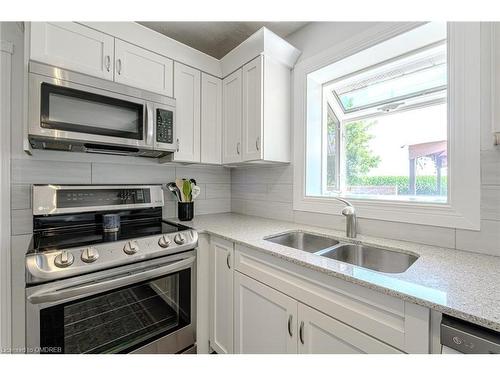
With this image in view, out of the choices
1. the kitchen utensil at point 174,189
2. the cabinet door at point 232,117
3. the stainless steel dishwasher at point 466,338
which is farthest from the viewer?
the kitchen utensil at point 174,189

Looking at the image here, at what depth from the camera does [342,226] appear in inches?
60.1

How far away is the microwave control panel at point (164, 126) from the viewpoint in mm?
1567

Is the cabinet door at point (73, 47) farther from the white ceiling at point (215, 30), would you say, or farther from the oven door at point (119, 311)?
the oven door at point (119, 311)

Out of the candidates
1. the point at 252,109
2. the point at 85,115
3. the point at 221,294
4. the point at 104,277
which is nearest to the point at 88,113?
the point at 85,115

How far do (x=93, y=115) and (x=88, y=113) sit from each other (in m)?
0.03

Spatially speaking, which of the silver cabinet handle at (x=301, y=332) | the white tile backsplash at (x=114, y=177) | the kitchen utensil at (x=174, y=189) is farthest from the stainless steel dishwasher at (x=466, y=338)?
the white tile backsplash at (x=114, y=177)

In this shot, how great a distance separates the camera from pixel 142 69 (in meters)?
1.54

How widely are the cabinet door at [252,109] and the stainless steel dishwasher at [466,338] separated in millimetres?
1298

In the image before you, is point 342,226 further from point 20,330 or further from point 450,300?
point 20,330

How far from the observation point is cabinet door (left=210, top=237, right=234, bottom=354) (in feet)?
4.51

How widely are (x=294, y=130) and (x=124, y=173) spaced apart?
1.41 metres

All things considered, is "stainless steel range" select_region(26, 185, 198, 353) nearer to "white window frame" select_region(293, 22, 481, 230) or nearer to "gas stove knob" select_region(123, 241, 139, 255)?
"gas stove knob" select_region(123, 241, 139, 255)

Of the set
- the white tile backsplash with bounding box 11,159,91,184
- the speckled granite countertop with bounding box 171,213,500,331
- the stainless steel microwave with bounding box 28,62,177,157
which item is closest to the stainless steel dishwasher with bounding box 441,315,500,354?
the speckled granite countertop with bounding box 171,213,500,331
